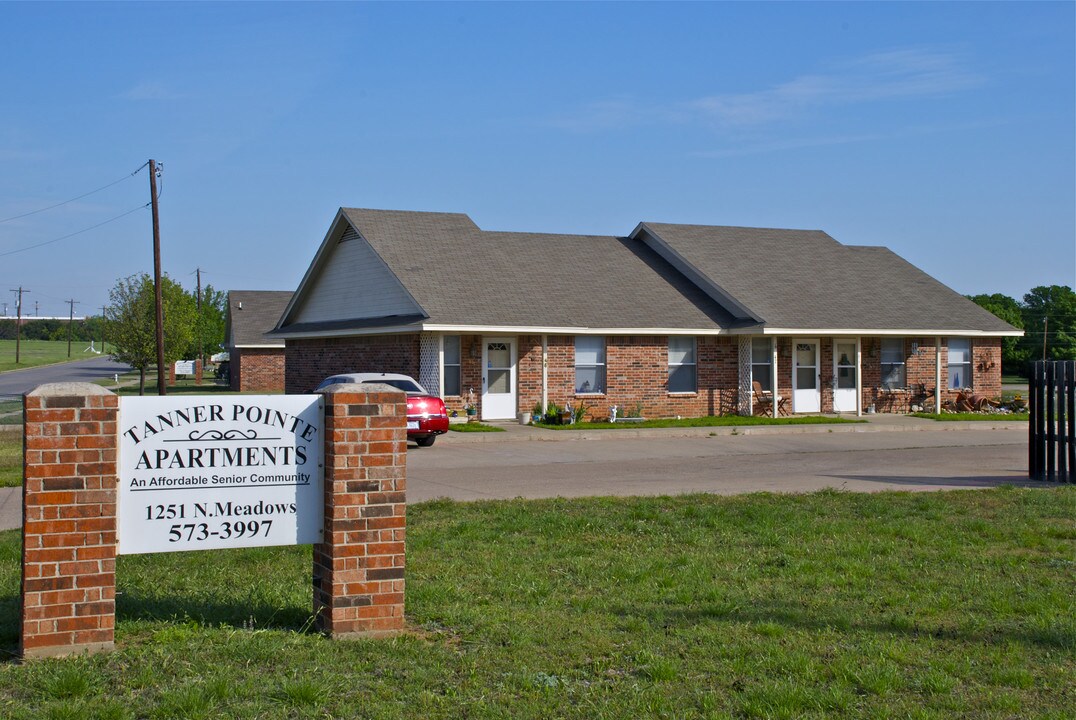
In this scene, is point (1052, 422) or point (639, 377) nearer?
point (1052, 422)

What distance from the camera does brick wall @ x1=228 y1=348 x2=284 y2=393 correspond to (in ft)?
166

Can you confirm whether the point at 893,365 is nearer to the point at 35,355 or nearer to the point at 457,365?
the point at 457,365

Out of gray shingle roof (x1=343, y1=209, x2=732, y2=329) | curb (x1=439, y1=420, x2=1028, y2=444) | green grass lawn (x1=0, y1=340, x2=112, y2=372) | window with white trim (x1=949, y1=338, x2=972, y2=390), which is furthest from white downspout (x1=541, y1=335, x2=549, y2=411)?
green grass lawn (x1=0, y1=340, x2=112, y2=372)

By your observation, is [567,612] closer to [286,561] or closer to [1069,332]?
[286,561]

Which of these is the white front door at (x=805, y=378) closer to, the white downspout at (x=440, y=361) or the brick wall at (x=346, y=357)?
the white downspout at (x=440, y=361)

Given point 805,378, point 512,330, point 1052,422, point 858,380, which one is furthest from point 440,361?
point 1052,422

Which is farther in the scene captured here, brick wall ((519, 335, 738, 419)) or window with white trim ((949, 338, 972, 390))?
window with white trim ((949, 338, 972, 390))

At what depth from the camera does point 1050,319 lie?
74.9m

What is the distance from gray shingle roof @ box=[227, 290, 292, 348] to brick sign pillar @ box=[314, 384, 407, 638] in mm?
43386

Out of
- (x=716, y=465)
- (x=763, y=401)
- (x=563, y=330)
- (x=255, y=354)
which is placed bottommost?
(x=716, y=465)

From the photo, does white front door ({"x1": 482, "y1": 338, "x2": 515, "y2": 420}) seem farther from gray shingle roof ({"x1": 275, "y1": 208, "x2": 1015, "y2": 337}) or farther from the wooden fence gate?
the wooden fence gate

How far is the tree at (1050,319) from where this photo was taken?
68.9m

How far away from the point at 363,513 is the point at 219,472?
908 mm

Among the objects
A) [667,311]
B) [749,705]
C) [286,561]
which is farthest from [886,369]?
[749,705]
